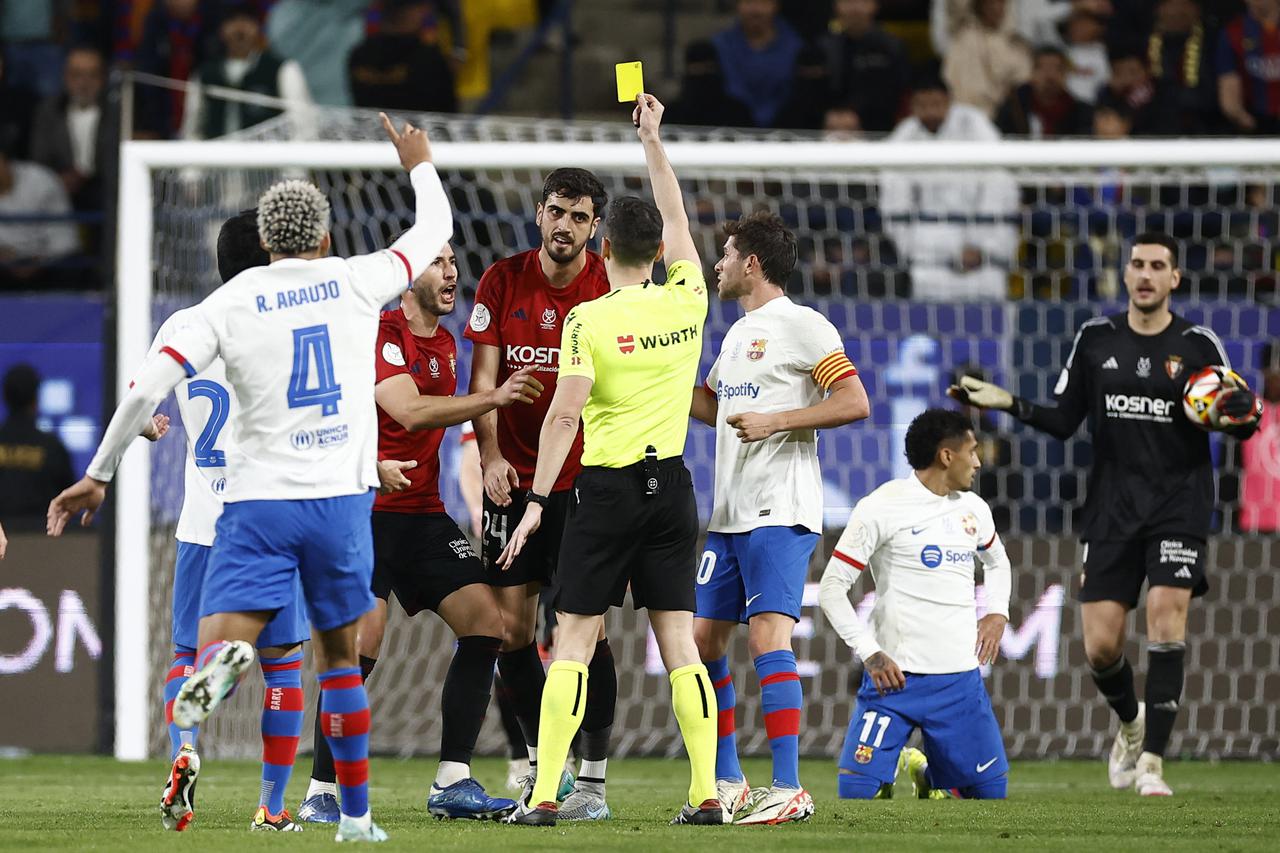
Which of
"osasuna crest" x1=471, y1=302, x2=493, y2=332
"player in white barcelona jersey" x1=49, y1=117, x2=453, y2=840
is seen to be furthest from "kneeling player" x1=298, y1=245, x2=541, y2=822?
"player in white barcelona jersey" x1=49, y1=117, x2=453, y2=840

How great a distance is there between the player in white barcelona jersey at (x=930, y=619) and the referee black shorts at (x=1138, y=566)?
2.06 feet

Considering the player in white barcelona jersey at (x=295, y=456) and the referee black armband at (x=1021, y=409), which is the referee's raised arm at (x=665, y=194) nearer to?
the player in white barcelona jersey at (x=295, y=456)

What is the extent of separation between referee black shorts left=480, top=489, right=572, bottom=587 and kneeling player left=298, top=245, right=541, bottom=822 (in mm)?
156

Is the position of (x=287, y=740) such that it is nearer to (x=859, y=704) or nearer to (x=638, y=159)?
(x=859, y=704)

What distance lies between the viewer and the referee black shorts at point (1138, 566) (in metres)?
8.73

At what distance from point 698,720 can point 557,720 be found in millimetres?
488

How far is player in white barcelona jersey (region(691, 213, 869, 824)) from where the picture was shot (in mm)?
7016

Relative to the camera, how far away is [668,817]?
280 inches

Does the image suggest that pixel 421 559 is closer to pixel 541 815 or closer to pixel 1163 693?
pixel 541 815

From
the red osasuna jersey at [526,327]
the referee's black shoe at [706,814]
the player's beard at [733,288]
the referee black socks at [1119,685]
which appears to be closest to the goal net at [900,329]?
the referee black socks at [1119,685]

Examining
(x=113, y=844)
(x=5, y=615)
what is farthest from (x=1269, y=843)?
(x=5, y=615)

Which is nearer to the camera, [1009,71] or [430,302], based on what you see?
[430,302]

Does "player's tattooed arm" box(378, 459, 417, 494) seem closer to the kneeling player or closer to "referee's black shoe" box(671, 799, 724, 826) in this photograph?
the kneeling player

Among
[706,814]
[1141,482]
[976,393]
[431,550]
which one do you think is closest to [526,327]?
[431,550]
